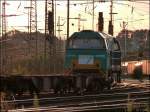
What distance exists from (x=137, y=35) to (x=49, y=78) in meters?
103

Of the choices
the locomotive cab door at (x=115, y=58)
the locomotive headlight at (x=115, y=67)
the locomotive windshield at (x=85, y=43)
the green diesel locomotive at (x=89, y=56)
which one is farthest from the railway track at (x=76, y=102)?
the locomotive headlight at (x=115, y=67)

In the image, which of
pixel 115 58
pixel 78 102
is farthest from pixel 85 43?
pixel 78 102

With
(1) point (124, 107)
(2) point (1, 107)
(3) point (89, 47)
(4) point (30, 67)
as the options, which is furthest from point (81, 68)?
(4) point (30, 67)

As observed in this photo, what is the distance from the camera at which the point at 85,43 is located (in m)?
27.5

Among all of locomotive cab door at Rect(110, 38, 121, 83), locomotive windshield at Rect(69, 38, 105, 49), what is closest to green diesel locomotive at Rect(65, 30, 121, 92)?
locomotive windshield at Rect(69, 38, 105, 49)

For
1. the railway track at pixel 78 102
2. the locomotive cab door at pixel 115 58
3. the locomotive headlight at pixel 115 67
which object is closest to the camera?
the railway track at pixel 78 102

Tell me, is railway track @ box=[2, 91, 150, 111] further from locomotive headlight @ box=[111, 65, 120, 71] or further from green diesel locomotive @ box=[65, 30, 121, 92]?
locomotive headlight @ box=[111, 65, 120, 71]

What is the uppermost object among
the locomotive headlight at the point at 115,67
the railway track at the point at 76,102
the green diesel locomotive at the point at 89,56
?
the green diesel locomotive at the point at 89,56

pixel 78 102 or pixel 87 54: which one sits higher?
pixel 87 54

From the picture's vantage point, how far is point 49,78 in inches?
923

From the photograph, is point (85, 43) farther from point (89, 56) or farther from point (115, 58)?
point (115, 58)

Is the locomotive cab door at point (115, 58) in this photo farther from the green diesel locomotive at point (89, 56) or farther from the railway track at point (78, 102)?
the railway track at point (78, 102)

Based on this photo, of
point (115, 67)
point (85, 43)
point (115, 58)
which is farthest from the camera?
point (115, 67)

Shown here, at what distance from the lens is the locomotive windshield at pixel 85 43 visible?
27.3m
